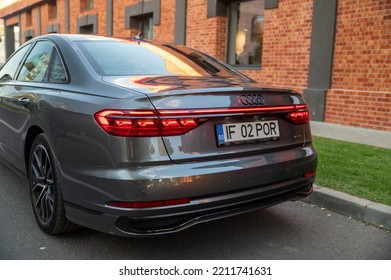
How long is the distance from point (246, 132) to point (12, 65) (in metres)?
3.11

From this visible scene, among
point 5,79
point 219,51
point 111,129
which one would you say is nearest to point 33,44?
point 5,79

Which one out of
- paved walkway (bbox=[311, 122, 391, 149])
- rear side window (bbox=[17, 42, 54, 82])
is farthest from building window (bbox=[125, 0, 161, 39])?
rear side window (bbox=[17, 42, 54, 82])

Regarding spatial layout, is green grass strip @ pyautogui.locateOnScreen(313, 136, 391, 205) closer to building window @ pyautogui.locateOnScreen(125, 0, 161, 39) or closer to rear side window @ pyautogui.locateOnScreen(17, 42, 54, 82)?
rear side window @ pyautogui.locateOnScreen(17, 42, 54, 82)

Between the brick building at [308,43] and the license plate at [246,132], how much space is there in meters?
5.43

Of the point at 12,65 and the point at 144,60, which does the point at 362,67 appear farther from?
the point at 12,65

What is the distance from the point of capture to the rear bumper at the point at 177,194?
8.06ft

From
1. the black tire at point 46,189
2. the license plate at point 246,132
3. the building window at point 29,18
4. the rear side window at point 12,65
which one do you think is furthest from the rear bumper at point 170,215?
the building window at point 29,18

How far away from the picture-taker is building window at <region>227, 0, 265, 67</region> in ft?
33.9

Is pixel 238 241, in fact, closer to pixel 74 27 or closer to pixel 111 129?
pixel 111 129

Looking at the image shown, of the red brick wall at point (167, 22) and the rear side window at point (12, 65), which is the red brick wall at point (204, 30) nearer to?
the red brick wall at point (167, 22)

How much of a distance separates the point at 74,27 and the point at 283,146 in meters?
17.9

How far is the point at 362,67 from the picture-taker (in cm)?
792

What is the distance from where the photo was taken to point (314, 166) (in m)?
3.30

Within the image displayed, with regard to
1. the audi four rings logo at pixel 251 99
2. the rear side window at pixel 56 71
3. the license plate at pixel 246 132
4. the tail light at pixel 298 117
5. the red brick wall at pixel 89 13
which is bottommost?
the license plate at pixel 246 132
